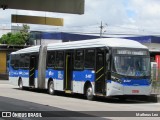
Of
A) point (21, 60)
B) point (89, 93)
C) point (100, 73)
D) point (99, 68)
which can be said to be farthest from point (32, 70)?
point (100, 73)

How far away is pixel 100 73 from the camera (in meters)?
22.6

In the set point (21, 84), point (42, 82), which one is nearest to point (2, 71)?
point (21, 84)

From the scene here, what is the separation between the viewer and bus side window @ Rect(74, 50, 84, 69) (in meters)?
24.5

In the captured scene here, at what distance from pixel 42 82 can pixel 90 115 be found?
1454 cm

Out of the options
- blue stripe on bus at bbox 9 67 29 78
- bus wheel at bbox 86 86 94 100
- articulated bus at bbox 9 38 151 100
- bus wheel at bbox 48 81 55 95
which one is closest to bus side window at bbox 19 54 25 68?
blue stripe on bus at bbox 9 67 29 78

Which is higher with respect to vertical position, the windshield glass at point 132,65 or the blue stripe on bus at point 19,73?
the windshield glass at point 132,65

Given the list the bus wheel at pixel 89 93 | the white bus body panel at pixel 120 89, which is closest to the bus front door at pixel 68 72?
the bus wheel at pixel 89 93

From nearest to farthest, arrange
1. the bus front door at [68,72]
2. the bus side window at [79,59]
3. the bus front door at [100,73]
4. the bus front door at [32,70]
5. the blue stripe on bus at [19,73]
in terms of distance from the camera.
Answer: the bus front door at [100,73] → the bus side window at [79,59] → the bus front door at [68,72] → the bus front door at [32,70] → the blue stripe on bus at [19,73]

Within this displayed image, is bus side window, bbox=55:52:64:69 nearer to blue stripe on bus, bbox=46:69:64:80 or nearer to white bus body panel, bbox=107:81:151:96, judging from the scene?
blue stripe on bus, bbox=46:69:64:80

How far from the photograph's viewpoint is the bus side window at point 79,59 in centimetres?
2445

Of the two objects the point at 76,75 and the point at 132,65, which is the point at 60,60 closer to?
the point at 76,75

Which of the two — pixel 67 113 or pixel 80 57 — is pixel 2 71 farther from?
pixel 67 113

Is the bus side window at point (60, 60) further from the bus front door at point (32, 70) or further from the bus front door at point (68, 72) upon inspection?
the bus front door at point (32, 70)

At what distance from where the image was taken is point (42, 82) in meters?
29.6
